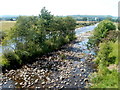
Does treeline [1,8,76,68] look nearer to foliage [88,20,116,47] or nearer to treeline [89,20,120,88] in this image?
foliage [88,20,116,47]

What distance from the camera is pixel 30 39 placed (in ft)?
87.5

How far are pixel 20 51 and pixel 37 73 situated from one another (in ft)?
19.8

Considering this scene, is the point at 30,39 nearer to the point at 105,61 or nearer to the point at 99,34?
the point at 105,61

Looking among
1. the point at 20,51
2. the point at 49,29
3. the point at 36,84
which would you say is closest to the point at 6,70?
the point at 20,51

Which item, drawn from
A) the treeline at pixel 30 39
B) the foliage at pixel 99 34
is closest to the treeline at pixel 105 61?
the foliage at pixel 99 34

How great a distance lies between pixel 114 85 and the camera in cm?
1156

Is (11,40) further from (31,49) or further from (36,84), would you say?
(36,84)

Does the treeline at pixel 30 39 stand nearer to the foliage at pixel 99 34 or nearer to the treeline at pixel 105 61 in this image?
the foliage at pixel 99 34

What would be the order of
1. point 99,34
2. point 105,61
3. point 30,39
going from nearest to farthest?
point 105,61, point 30,39, point 99,34

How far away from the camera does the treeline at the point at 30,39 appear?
74.5ft

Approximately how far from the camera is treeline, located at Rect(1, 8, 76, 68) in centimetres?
2272

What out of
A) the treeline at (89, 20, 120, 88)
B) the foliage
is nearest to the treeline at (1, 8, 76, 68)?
the foliage

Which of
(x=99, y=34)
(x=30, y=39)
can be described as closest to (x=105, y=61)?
(x=30, y=39)

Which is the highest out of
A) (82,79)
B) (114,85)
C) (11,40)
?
(11,40)
